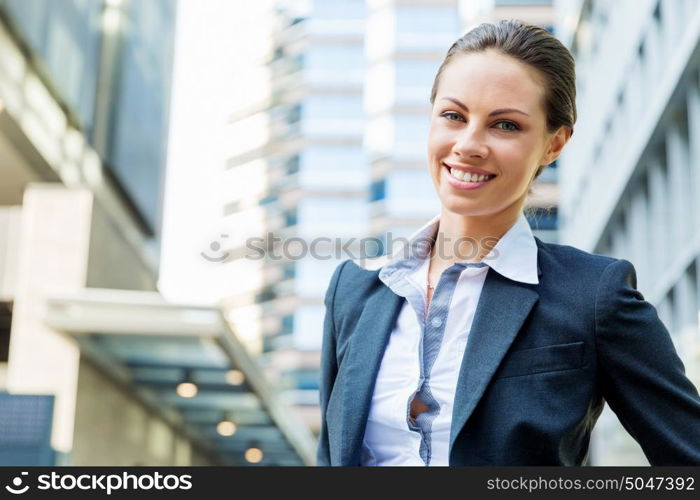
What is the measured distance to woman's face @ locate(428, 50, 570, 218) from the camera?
163 cm

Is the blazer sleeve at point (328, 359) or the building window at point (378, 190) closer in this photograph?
the blazer sleeve at point (328, 359)

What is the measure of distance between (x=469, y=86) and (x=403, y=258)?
0.34m

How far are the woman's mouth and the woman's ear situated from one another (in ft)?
0.42

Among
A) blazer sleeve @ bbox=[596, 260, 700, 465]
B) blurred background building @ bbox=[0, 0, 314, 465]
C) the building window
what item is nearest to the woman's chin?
blazer sleeve @ bbox=[596, 260, 700, 465]

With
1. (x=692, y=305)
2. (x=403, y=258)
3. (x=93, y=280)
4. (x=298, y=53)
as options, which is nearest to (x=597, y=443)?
(x=692, y=305)

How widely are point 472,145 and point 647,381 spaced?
42 centimetres

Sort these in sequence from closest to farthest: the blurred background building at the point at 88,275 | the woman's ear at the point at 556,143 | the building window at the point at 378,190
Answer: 1. the woman's ear at the point at 556,143
2. the blurred background building at the point at 88,275
3. the building window at the point at 378,190

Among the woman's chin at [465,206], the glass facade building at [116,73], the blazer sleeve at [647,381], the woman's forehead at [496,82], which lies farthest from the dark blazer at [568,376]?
the glass facade building at [116,73]

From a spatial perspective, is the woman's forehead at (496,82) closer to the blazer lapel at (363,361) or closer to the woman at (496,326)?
the woman at (496,326)

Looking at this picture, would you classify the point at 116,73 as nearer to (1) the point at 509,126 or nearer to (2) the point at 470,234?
(2) the point at 470,234

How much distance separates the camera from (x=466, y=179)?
166 cm

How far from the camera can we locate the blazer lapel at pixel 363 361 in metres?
1.67

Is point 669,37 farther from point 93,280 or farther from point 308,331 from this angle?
point 308,331

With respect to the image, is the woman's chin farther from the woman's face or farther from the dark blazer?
the dark blazer
